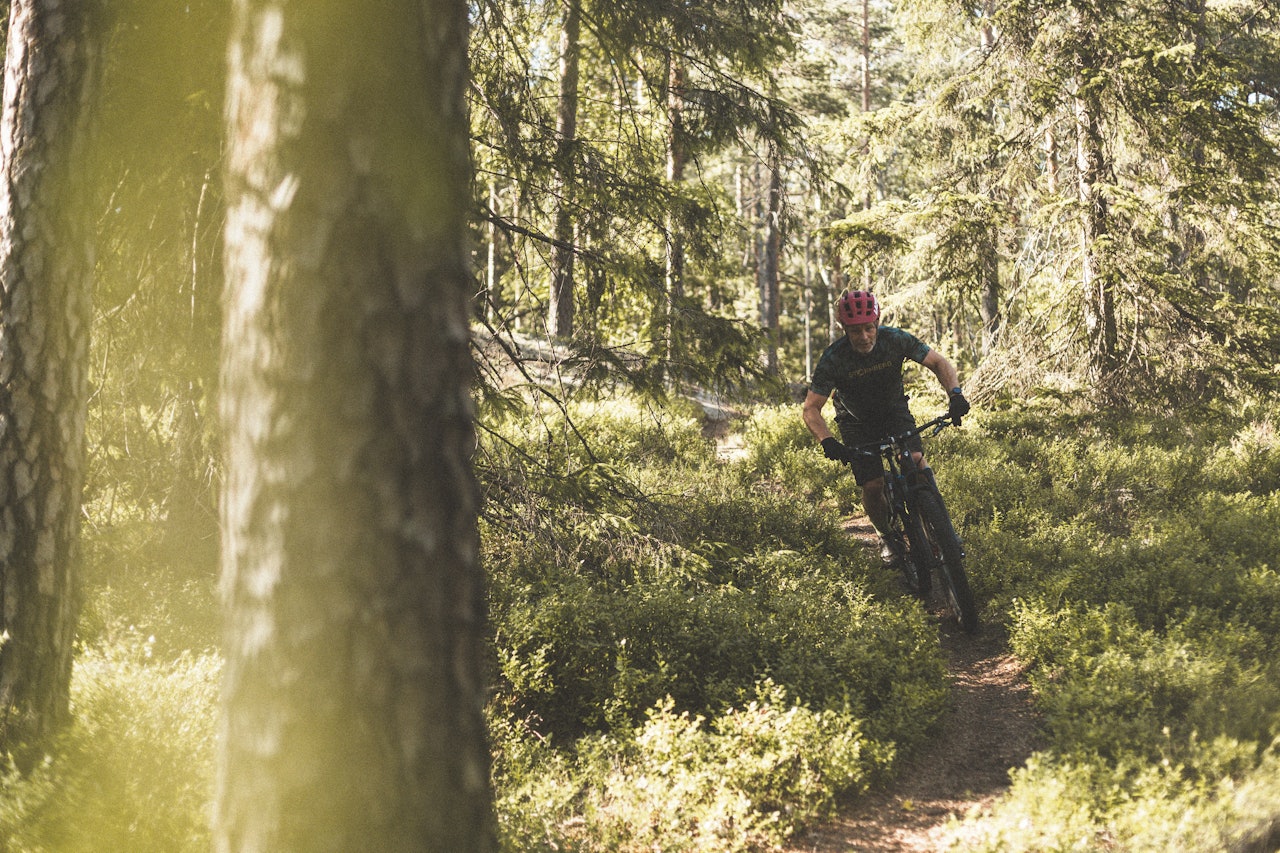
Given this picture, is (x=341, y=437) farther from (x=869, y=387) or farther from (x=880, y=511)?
(x=880, y=511)

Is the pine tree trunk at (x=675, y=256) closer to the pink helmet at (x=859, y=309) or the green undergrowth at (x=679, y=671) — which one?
the green undergrowth at (x=679, y=671)

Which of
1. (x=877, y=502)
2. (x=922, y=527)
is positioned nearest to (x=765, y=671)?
(x=922, y=527)

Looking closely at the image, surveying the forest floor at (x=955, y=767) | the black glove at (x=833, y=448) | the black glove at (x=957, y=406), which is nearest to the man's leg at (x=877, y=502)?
the black glove at (x=833, y=448)

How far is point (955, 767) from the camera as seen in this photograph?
14.6 feet

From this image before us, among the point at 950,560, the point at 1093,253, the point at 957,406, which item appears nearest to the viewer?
the point at 950,560

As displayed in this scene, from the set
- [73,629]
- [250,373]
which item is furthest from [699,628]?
[250,373]

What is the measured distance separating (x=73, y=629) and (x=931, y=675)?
468 centimetres

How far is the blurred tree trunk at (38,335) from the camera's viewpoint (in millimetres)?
3648

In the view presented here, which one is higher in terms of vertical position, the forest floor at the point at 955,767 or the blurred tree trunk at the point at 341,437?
the blurred tree trunk at the point at 341,437

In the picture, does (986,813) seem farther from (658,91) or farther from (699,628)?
(658,91)

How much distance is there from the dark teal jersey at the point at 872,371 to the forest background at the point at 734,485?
62 cm

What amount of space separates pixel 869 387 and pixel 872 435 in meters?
0.43

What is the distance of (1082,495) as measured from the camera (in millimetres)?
8609

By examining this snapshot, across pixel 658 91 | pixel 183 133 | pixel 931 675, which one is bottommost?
pixel 931 675
